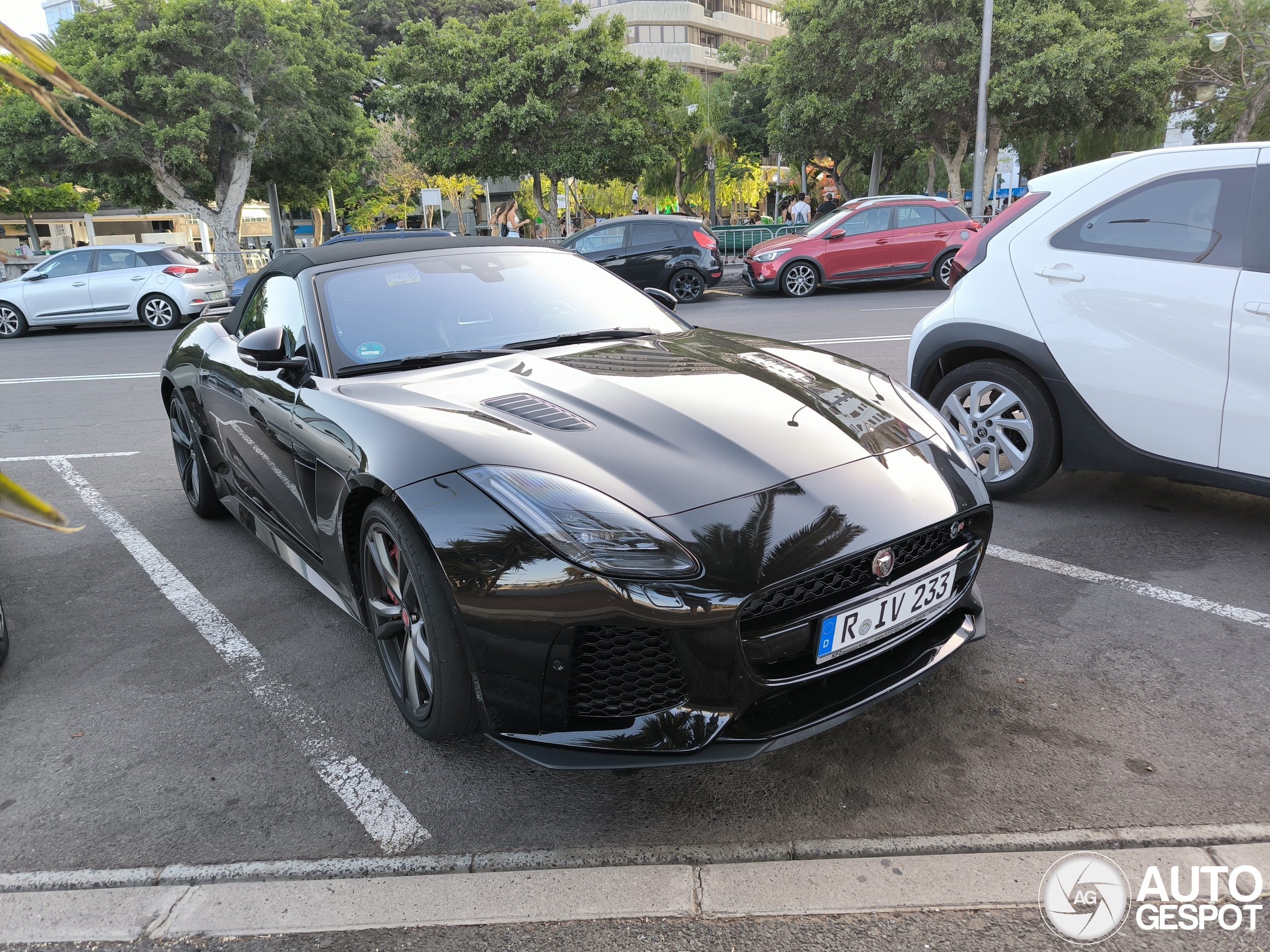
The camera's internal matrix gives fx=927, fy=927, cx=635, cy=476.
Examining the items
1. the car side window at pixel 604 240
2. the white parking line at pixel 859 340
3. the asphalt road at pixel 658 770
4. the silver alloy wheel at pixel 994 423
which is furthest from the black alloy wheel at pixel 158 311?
the silver alloy wheel at pixel 994 423

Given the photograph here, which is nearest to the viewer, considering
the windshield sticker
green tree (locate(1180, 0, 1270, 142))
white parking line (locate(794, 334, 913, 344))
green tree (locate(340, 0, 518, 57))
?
the windshield sticker

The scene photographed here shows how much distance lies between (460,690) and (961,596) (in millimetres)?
1413

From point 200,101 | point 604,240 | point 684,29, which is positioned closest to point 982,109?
point 604,240

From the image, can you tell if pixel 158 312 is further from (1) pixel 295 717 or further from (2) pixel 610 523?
(2) pixel 610 523

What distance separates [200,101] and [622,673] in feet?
70.4

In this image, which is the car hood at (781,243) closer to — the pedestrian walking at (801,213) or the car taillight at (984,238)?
the pedestrian walking at (801,213)

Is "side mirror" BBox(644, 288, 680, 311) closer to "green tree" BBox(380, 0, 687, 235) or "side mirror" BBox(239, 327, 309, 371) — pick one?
"side mirror" BBox(239, 327, 309, 371)

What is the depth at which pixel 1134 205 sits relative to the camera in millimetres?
3982

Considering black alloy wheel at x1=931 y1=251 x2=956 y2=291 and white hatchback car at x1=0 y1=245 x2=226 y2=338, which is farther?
white hatchback car at x1=0 y1=245 x2=226 y2=338

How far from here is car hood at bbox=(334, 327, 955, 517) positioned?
2.40 m

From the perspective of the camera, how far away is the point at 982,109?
70.9 feet

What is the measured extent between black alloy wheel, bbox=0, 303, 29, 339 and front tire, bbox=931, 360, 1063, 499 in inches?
672

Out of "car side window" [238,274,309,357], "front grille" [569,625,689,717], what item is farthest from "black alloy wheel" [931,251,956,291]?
"front grille" [569,625,689,717]

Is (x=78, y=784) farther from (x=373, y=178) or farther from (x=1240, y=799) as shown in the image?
(x=373, y=178)
